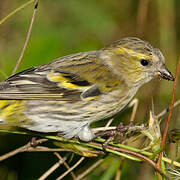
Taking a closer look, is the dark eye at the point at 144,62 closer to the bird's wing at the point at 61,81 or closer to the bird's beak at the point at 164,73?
the bird's beak at the point at 164,73

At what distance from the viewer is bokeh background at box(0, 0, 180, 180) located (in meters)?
3.65

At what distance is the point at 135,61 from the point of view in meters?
3.40

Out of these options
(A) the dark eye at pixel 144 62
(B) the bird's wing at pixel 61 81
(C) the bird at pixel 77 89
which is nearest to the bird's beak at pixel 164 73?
(C) the bird at pixel 77 89

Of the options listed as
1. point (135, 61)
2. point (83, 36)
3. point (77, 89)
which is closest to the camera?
point (77, 89)

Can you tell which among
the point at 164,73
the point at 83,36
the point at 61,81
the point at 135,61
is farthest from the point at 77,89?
the point at 83,36

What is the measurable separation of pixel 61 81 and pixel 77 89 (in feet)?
0.49

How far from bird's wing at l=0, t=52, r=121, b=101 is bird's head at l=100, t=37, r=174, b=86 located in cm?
14

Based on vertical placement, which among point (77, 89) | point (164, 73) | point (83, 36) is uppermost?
point (83, 36)

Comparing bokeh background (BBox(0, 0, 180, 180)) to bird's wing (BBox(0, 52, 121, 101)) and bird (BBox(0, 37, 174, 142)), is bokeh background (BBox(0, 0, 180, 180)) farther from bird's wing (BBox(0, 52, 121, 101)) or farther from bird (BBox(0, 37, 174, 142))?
bird's wing (BBox(0, 52, 121, 101))

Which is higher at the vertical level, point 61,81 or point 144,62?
point 144,62

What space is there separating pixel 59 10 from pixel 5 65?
1705mm

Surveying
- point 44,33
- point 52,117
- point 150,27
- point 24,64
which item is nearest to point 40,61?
point 24,64

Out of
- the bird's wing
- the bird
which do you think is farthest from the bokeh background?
the bird's wing

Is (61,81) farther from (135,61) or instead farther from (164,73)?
(164,73)
